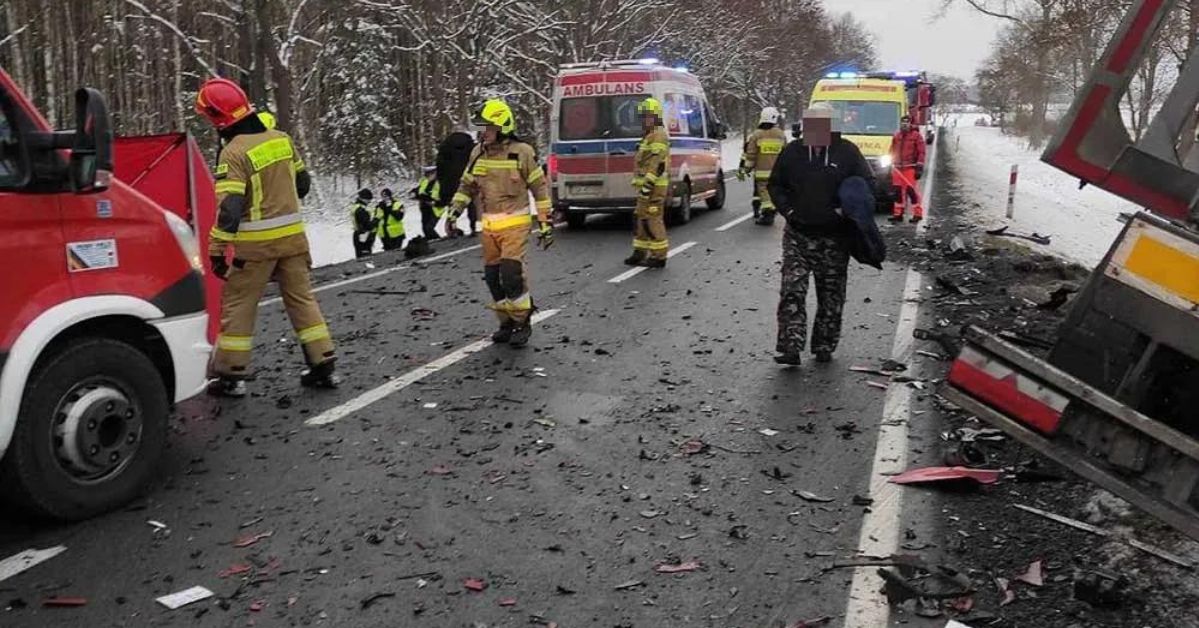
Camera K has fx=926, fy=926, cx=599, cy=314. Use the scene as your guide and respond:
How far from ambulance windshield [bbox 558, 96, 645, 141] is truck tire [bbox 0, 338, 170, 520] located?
10630mm

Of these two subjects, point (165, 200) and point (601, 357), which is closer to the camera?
point (165, 200)

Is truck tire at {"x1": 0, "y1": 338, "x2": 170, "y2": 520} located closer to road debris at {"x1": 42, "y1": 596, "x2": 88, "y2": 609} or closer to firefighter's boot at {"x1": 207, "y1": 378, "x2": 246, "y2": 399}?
road debris at {"x1": 42, "y1": 596, "x2": 88, "y2": 609}

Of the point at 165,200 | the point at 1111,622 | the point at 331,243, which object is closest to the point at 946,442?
the point at 1111,622

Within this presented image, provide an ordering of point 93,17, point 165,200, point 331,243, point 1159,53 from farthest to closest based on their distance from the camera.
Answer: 1. point 93,17
2. point 331,243
3. point 165,200
4. point 1159,53

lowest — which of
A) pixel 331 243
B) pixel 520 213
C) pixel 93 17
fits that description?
pixel 331 243

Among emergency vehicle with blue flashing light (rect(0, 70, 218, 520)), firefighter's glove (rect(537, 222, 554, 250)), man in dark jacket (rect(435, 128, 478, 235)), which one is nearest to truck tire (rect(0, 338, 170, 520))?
emergency vehicle with blue flashing light (rect(0, 70, 218, 520))

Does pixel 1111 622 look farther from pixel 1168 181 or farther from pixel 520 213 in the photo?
pixel 520 213

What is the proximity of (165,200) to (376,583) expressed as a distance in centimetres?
359

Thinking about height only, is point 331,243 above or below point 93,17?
below

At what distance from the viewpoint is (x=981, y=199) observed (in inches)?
848

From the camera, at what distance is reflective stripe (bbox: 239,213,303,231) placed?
5.78 m

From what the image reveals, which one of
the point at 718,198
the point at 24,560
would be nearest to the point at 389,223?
the point at 718,198

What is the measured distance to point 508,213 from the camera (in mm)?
7551

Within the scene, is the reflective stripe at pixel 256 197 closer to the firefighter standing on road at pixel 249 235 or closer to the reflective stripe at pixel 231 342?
the firefighter standing on road at pixel 249 235
